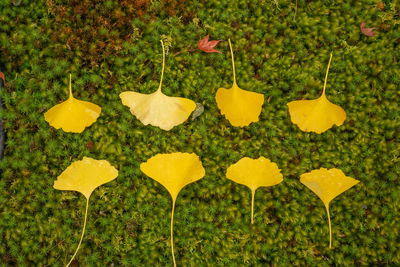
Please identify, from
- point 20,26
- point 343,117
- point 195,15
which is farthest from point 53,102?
point 343,117

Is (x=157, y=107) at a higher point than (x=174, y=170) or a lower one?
higher

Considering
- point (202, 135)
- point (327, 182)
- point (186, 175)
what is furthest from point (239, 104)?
point (327, 182)

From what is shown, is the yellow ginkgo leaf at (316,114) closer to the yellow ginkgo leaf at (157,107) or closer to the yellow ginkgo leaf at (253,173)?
the yellow ginkgo leaf at (253,173)

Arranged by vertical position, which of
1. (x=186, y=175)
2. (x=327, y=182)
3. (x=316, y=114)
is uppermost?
(x=316, y=114)

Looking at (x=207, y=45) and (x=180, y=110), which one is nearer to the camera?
(x=180, y=110)

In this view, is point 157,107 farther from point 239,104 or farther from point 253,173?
point 253,173

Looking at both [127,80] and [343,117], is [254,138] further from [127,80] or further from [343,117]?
[127,80]
